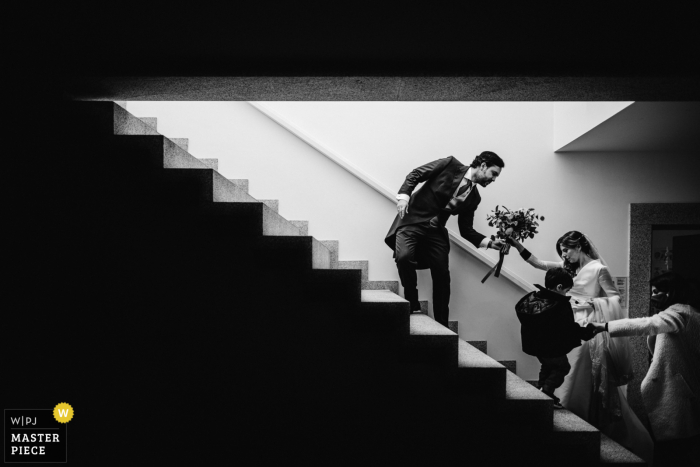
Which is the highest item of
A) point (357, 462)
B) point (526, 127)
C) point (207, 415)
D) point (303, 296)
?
point (526, 127)

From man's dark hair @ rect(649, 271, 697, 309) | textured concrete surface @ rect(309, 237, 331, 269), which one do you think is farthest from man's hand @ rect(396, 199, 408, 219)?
man's dark hair @ rect(649, 271, 697, 309)

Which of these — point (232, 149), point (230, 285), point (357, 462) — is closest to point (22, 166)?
point (230, 285)

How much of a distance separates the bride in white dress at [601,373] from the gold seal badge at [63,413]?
11.6ft

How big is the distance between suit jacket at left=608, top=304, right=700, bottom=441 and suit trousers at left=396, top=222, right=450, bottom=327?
1.40 m

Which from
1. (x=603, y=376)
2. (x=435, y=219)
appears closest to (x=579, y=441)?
(x=603, y=376)

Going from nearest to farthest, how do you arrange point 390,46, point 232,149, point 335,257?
point 390,46 → point 335,257 → point 232,149

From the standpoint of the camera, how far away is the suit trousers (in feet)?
12.1

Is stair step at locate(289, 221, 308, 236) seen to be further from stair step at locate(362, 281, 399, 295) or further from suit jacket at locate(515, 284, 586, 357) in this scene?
suit jacket at locate(515, 284, 586, 357)

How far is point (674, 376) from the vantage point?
3174mm

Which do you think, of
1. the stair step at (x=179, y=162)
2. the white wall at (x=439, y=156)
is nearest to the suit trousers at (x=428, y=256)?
the white wall at (x=439, y=156)

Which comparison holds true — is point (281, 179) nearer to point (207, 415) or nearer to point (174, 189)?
point (174, 189)

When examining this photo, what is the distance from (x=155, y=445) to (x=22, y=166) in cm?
202

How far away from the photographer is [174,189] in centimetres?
283

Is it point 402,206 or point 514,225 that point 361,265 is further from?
point 514,225
